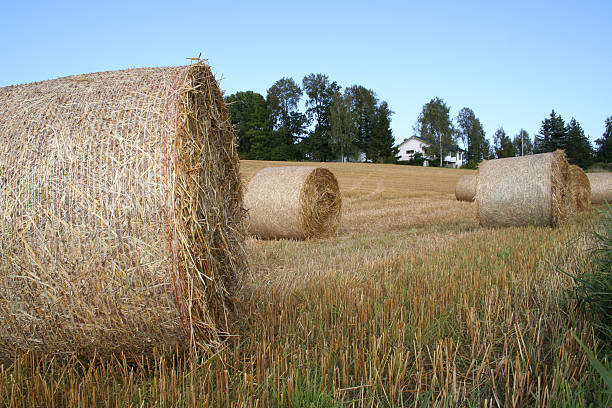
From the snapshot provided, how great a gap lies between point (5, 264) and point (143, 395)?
116cm

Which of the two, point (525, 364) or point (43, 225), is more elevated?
point (43, 225)

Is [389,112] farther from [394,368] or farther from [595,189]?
[394,368]

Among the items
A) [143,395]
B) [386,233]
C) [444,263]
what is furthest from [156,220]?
[386,233]

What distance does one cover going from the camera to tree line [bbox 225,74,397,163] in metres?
55.9

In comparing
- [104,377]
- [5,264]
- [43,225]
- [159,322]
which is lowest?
[104,377]

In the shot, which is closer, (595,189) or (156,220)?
(156,220)

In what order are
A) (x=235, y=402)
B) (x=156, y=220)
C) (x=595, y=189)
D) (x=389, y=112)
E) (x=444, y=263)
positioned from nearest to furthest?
(x=235, y=402) < (x=156, y=220) < (x=444, y=263) < (x=595, y=189) < (x=389, y=112)

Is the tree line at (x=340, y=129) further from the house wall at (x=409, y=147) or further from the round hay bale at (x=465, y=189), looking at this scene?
the round hay bale at (x=465, y=189)

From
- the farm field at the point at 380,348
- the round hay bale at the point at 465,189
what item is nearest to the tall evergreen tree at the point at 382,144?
the round hay bale at the point at 465,189

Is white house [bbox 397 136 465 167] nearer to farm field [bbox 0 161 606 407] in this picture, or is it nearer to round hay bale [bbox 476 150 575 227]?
round hay bale [bbox 476 150 575 227]

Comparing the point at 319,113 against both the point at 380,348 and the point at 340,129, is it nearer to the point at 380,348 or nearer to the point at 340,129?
the point at 340,129

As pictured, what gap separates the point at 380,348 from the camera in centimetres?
260

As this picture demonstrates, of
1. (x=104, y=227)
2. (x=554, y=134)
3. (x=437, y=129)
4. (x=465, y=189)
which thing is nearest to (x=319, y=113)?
(x=437, y=129)

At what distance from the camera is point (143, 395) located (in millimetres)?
2221
